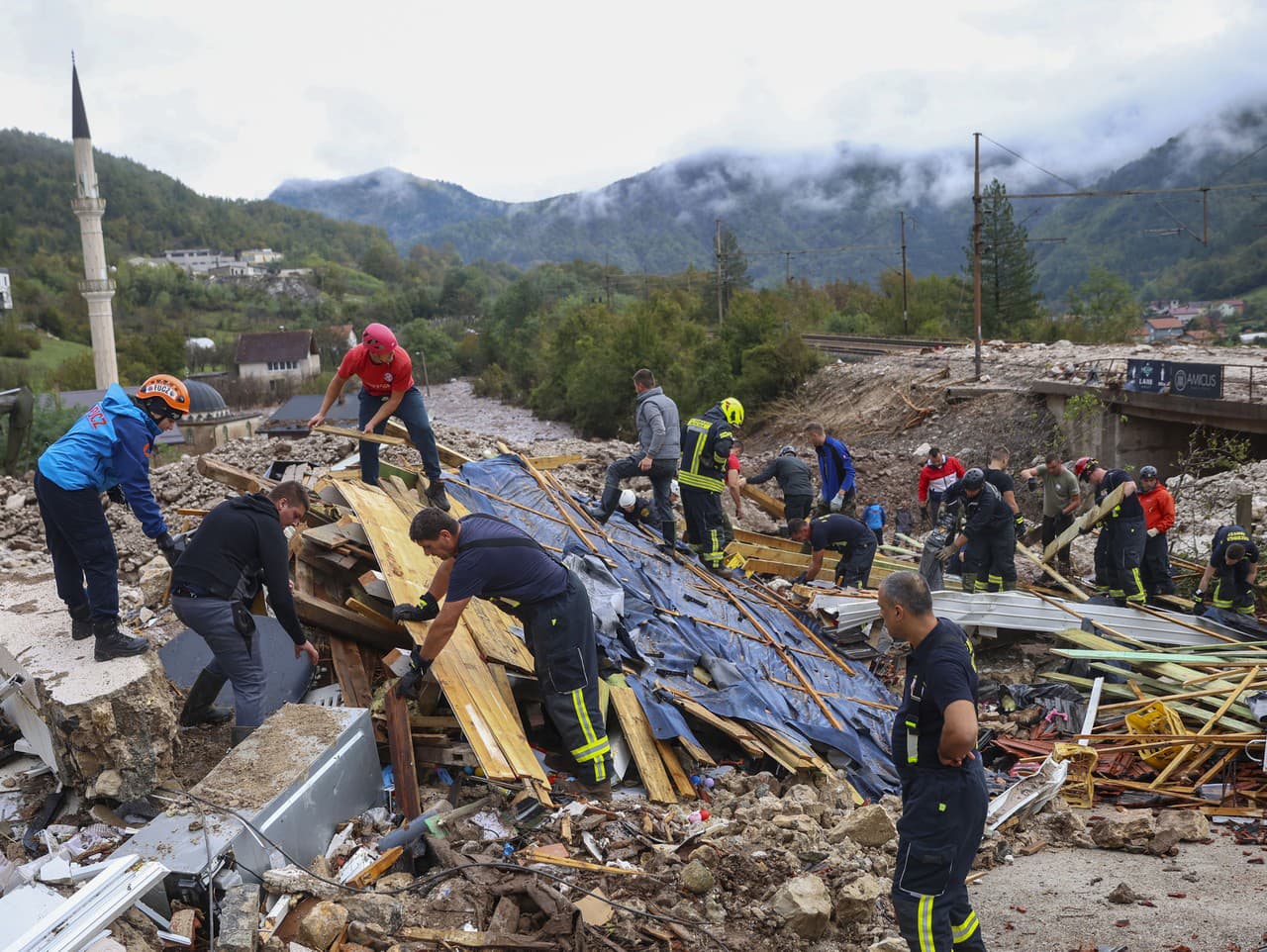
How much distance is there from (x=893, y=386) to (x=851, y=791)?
19939mm

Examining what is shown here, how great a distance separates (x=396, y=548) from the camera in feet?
20.7

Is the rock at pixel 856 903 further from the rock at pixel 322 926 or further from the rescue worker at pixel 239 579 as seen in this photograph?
the rescue worker at pixel 239 579

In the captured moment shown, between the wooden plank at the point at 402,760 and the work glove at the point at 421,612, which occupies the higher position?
the work glove at the point at 421,612

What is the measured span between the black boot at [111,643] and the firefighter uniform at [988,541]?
693 centimetres

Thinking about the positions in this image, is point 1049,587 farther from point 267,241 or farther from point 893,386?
point 267,241

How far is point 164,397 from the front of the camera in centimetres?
484

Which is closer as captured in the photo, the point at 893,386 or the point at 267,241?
the point at 893,386

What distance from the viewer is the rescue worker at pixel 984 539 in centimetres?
860

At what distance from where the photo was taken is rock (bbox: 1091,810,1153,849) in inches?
200

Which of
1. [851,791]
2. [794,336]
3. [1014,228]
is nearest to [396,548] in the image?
[851,791]

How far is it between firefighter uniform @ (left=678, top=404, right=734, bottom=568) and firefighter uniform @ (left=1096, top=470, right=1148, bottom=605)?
3809 mm

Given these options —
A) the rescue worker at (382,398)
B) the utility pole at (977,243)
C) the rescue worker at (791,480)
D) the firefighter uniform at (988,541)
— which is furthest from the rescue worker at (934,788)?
the utility pole at (977,243)

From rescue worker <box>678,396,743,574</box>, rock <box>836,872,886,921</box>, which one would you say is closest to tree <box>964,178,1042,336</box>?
rescue worker <box>678,396,743,574</box>

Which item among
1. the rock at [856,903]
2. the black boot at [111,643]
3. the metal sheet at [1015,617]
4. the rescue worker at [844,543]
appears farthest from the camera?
the rescue worker at [844,543]
